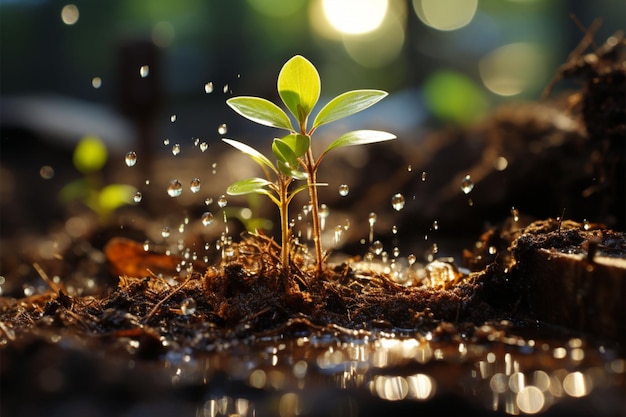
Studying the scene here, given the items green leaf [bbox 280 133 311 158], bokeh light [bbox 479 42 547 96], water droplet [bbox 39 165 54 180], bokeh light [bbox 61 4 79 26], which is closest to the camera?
green leaf [bbox 280 133 311 158]

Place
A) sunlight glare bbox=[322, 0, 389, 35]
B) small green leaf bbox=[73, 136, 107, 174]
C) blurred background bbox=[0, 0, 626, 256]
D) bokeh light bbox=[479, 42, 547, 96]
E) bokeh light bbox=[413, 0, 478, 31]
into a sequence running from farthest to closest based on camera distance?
bokeh light bbox=[413, 0, 478, 31], sunlight glare bbox=[322, 0, 389, 35], bokeh light bbox=[479, 42, 547, 96], blurred background bbox=[0, 0, 626, 256], small green leaf bbox=[73, 136, 107, 174]

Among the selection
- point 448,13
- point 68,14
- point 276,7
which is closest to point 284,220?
point 68,14

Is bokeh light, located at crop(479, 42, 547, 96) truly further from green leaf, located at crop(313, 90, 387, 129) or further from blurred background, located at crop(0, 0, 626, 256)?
green leaf, located at crop(313, 90, 387, 129)

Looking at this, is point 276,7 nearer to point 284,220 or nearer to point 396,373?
point 284,220

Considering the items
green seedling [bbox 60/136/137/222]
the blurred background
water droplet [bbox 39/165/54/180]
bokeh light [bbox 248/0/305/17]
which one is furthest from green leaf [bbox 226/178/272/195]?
bokeh light [bbox 248/0/305/17]

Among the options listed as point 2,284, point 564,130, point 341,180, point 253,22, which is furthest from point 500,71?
point 2,284

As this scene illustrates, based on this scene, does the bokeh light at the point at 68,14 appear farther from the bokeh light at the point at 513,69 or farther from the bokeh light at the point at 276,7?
the bokeh light at the point at 513,69
